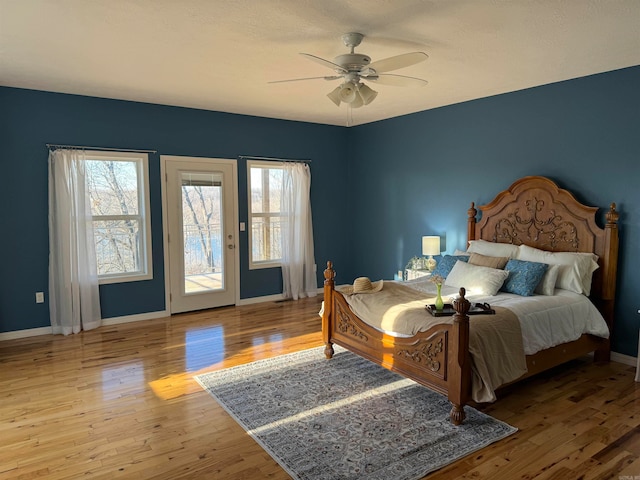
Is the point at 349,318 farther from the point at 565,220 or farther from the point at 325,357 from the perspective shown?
the point at 565,220

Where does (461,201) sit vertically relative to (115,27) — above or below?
below

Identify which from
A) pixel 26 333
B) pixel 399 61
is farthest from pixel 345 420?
pixel 26 333

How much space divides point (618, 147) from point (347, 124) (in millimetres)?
3745

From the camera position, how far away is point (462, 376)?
9.39ft

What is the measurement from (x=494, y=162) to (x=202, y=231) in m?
3.70

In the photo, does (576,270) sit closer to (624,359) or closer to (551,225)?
(551,225)

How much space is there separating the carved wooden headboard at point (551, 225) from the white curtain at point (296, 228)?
7.89ft

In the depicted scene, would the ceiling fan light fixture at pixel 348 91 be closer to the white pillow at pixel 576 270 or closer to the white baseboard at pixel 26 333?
the white pillow at pixel 576 270

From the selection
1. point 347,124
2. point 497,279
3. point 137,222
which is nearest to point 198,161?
point 137,222

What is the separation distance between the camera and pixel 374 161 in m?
6.61

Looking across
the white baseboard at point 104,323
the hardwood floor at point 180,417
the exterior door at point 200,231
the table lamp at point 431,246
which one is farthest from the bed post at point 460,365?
the white baseboard at point 104,323

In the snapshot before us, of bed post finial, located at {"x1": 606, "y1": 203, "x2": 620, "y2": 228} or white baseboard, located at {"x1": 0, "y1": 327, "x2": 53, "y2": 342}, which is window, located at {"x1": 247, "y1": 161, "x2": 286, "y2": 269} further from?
bed post finial, located at {"x1": 606, "y1": 203, "x2": 620, "y2": 228}

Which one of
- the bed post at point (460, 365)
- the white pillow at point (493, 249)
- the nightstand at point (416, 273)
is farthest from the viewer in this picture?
the nightstand at point (416, 273)

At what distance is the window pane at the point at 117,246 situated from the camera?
16.9 feet
